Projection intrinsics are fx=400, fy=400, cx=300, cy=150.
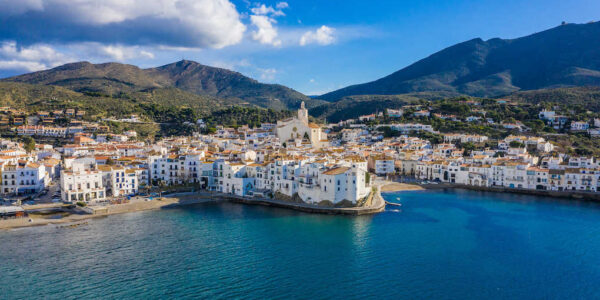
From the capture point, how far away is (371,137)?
A: 74.1m

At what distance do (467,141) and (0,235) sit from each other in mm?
60078

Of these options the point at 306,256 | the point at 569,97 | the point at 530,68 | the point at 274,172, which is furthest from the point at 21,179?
the point at 530,68

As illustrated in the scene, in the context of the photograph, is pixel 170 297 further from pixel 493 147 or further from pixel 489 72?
pixel 489 72

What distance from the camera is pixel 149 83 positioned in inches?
5837

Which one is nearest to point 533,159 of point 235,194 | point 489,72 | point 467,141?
point 467,141

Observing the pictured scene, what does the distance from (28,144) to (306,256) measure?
171 feet

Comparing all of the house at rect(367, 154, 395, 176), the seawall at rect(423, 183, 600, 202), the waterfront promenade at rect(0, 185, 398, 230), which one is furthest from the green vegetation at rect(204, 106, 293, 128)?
the seawall at rect(423, 183, 600, 202)

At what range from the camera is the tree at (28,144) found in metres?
54.8

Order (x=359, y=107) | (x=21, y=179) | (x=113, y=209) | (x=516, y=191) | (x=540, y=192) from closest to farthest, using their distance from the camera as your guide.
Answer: (x=113, y=209) → (x=21, y=179) → (x=540, y=192) → (x=516, y=191) → (x=359, y=107)

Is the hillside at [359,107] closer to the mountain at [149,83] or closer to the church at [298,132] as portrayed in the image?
the mountain at [149,83]

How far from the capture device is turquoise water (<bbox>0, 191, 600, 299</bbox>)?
19.1 metres

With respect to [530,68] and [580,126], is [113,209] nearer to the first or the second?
[580,126]

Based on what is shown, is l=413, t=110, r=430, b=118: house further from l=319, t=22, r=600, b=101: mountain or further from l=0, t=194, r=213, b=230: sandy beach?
l=319, t=22, r=600, b=101: mountain

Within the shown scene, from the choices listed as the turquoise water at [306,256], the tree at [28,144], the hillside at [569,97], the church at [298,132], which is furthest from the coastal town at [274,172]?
the hillside at [569,97]
